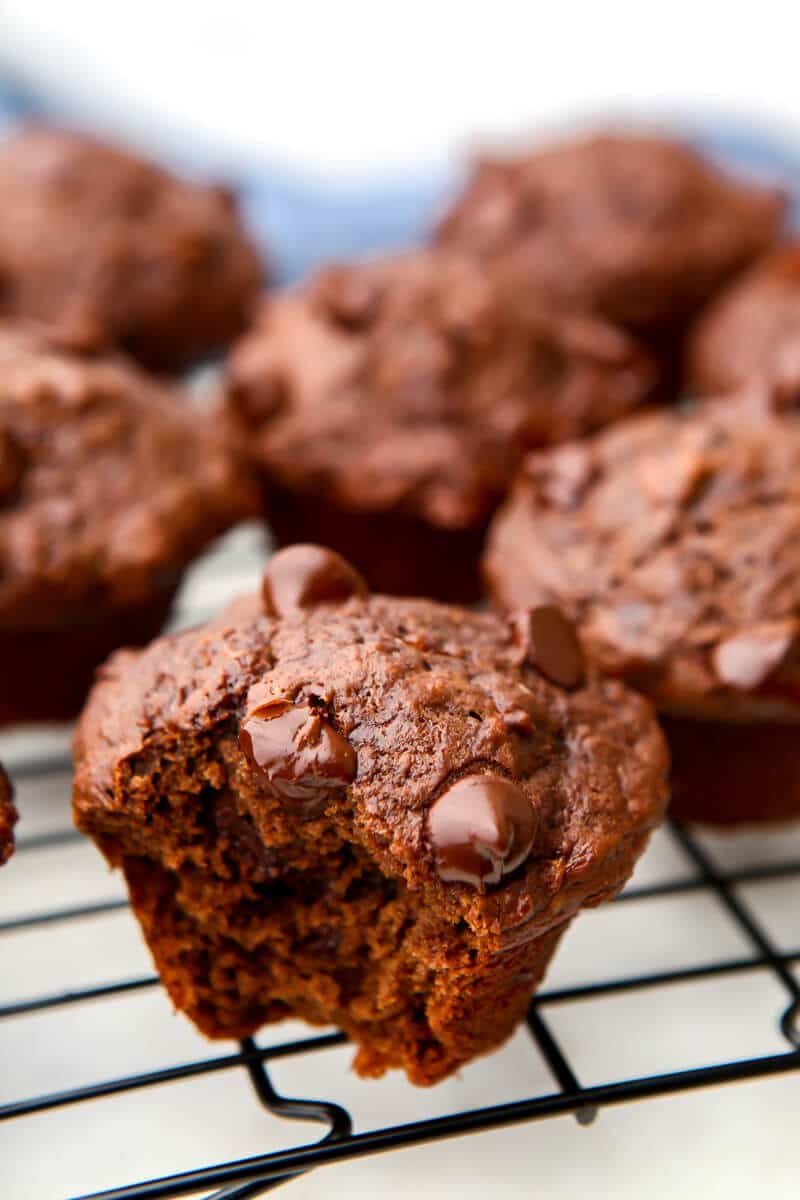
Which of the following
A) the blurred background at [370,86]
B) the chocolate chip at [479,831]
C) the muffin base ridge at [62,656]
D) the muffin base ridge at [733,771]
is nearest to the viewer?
the chocolate chip at [479,831]

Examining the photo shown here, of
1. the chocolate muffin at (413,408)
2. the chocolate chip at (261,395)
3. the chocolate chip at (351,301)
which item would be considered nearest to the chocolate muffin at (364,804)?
the chocolate muffin at (413,408)

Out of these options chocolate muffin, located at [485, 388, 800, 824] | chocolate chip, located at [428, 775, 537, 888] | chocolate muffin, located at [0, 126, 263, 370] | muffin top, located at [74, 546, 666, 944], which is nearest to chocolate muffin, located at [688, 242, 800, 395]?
chocolate muffin, located at [485, 388, 800, 824]

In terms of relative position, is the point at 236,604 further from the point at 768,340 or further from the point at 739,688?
the point at 768,340

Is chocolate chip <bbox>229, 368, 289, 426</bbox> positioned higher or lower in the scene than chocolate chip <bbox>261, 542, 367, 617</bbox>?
lower

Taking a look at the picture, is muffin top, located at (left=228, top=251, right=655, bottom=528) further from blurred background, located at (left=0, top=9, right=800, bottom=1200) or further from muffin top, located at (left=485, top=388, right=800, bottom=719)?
blurred background, located at (left=0, top=9, right=800, bottom=1200)

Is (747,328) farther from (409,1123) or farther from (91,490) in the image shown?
(409,1123)

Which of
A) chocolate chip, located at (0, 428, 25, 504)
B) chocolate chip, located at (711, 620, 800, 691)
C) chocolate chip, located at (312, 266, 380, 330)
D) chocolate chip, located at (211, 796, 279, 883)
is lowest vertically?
chocolate chip, located at (211, 796, 279, 883)

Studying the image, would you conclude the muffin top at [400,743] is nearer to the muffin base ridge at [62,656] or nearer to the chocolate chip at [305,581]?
the chocolate chip at [305,581]

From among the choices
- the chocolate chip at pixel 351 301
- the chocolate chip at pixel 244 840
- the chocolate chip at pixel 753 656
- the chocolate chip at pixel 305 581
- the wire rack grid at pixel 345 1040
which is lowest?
the wire rack grid at pixel 345 1040

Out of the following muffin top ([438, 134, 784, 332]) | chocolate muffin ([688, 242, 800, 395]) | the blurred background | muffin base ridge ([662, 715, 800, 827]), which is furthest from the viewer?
the blurred background

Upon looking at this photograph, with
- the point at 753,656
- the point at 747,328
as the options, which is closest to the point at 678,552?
the point at 753,656
